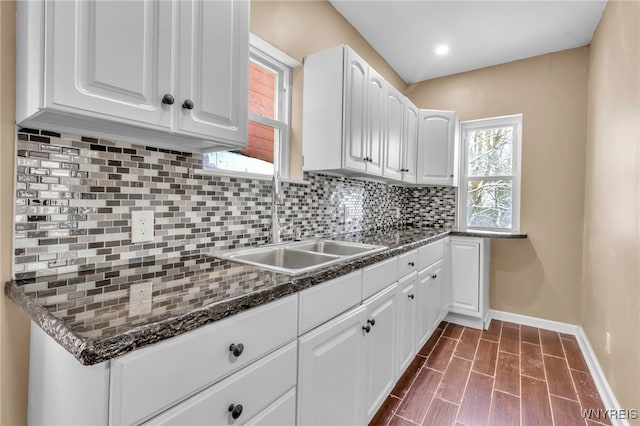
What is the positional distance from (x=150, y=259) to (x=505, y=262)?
10.8 ft

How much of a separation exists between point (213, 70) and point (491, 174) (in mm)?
3152

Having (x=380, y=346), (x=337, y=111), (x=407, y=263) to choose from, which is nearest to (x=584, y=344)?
(x=407, y=263)

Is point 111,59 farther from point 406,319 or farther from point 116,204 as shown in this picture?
point 406,319

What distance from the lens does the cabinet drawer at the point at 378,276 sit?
1439 mm

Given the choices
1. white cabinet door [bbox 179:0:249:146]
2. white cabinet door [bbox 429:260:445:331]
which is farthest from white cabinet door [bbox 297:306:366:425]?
white cabinet door [bbox 429:260:445:331]

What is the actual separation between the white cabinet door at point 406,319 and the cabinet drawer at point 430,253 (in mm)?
150

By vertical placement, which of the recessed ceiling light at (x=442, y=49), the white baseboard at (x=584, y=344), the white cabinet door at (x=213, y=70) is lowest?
the white baseboard at (x=584, y=344)

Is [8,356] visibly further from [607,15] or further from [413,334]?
[607,15]

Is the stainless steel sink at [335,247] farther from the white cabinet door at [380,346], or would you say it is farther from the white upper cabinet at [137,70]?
the white upper cabinet at [137,70]

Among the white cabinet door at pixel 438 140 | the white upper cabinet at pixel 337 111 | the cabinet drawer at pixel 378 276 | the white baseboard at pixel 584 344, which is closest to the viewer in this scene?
the cabinet drawer at pixel 378 276

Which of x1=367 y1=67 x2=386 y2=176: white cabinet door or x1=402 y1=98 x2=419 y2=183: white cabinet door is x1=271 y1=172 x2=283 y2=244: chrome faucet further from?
x1=402 y1=98 x2=419 y2=183: white cabinet door

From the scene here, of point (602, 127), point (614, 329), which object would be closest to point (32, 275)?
point (614, 329)

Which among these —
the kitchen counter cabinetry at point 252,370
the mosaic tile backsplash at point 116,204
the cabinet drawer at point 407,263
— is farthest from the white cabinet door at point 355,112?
the kitchen counter cabinetry at point 252,370

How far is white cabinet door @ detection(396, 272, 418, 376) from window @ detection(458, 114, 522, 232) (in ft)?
5.72
